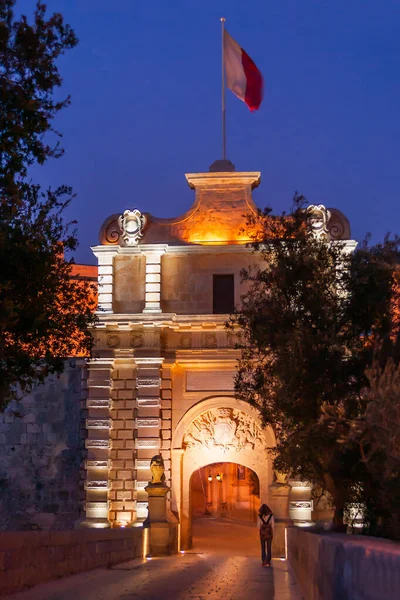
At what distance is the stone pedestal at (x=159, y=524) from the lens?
72.6ft

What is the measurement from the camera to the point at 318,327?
15547 mm

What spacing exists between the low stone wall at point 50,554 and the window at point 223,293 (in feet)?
32.4

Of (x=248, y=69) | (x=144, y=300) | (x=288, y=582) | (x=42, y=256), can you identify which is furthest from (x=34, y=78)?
(x=248, y=69)

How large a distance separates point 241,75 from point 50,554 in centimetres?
1883

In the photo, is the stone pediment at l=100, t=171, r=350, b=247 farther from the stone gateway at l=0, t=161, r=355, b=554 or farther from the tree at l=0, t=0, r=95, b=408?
the tree at l=0, t=0, r=95, b=408

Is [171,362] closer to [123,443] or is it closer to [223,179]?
[123,443]

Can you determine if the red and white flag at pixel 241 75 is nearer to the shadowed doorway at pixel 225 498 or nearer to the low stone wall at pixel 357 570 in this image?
the shadowed doorway at pixel 225 498

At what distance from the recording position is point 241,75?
2719 centimetres

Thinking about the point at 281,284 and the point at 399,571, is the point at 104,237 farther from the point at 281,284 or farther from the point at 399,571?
the point at 399,571

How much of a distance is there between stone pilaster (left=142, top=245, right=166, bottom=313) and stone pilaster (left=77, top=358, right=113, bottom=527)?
2103mm

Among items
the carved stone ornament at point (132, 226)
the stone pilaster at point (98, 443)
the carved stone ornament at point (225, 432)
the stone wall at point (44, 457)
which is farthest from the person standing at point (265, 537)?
the carved stone ornament at point (132, 226)

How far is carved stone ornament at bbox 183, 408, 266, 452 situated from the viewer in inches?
1024

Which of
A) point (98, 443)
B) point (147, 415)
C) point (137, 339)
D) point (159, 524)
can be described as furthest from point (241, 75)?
point (159, 524)

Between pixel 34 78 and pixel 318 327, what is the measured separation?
7.02 m
